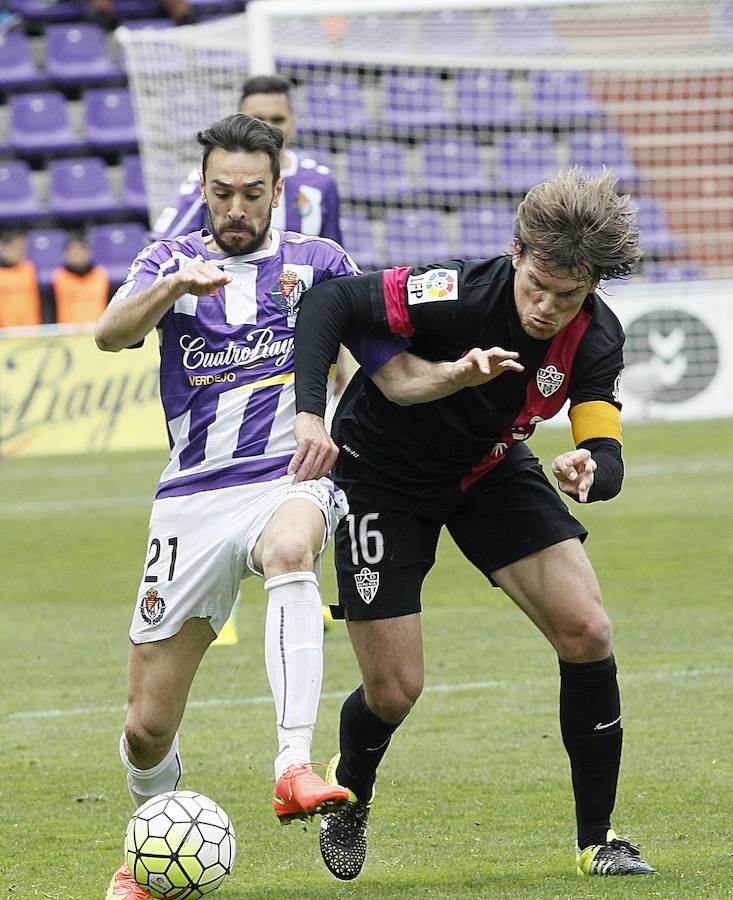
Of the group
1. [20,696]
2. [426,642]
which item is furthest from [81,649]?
[426,642]

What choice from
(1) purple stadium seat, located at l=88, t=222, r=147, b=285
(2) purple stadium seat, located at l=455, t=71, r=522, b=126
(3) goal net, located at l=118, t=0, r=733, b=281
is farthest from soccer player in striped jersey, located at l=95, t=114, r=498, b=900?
(1) purple stadium seat, located at l=88, t=222, r=147, b=285

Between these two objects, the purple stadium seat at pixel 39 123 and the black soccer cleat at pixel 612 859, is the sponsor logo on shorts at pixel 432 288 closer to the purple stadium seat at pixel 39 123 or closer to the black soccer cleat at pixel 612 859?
the black soccer cleat at pixel 612 859

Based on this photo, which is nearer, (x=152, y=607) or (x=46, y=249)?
(x=152, y=607)

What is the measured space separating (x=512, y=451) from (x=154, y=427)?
12.4 meters

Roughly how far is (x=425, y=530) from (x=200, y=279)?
121cm

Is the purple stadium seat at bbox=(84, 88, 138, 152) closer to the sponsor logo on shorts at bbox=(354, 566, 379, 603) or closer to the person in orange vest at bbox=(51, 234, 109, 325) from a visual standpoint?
the person in orange vest at bbox=(51, 234, 109, 325)

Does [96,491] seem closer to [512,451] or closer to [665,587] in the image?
[665,587]

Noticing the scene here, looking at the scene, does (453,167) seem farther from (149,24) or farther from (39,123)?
(39,123)

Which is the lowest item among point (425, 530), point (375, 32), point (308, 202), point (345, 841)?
point (375, 32)

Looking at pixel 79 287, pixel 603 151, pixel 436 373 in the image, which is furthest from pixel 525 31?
pixel 436 373

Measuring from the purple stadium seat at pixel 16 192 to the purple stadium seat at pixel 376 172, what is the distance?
4.58 m

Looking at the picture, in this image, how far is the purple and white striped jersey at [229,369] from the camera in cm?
455

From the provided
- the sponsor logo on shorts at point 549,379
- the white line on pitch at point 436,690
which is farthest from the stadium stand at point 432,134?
the sponsor logo on shorts at point 549,379

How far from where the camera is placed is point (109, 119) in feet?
70.1
